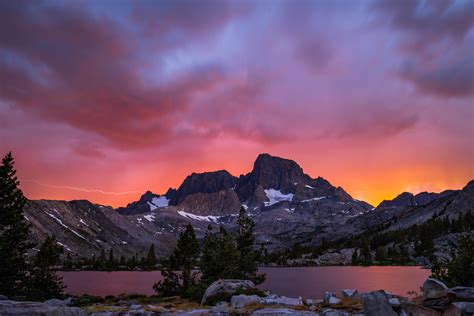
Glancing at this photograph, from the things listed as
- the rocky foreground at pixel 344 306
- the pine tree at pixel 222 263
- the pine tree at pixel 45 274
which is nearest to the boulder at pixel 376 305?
the rocky foreground at pixel 344 306

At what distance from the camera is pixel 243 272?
6569 cm

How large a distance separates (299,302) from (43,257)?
58807mm

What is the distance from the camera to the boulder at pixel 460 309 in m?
23.4

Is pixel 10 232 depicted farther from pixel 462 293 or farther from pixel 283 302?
pixel 462 293

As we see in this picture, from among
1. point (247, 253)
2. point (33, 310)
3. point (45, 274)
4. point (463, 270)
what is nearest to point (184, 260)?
point (247, 253)

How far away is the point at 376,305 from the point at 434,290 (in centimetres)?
470

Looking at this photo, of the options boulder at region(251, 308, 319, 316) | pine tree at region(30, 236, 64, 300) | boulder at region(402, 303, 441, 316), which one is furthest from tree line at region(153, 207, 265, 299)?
boulder at region(402, 303, 441, 316)

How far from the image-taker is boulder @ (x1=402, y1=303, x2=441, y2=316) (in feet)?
77.3

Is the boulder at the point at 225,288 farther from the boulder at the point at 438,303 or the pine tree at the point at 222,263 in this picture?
the pine tree at the point at 222,263

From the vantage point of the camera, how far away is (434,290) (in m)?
24.9

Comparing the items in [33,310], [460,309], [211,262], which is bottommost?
[460,309]

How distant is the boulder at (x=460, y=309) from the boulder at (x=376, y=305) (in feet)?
11.7

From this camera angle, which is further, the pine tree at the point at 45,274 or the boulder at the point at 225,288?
the pine tree at the point at 45,274

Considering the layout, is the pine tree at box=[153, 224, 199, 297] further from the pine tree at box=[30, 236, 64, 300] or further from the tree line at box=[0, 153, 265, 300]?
the pine tree at box=[30, 236, 64, 300]
